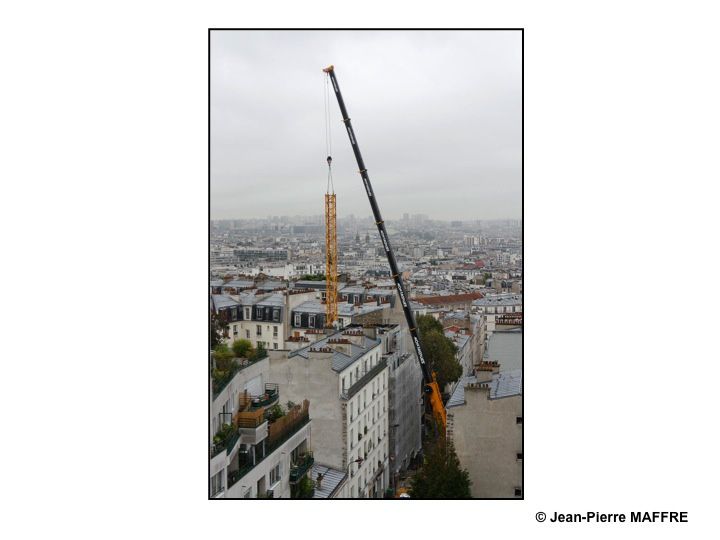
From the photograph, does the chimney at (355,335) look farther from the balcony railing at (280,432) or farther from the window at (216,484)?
the window at (216,484)

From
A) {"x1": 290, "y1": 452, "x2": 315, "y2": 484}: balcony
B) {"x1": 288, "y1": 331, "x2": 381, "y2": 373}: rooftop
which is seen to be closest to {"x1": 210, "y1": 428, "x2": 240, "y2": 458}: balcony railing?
{"x1": 290, "y1": 452, "x2": 315, "y2": 484}: balcony

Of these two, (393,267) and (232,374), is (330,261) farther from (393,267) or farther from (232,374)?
(232,374)

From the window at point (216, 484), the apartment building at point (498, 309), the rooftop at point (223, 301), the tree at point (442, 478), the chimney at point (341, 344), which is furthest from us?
the rooftop at point (223, 301)

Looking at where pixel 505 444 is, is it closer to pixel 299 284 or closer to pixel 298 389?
pixel 298 389

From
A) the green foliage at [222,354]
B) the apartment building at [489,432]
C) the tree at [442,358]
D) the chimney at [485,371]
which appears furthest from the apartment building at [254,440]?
the tree at [442,358]

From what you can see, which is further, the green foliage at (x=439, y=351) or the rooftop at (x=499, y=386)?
the green foliage at (x=439, y=351)

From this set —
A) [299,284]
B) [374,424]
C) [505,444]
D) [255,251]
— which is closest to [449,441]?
[505,444]
